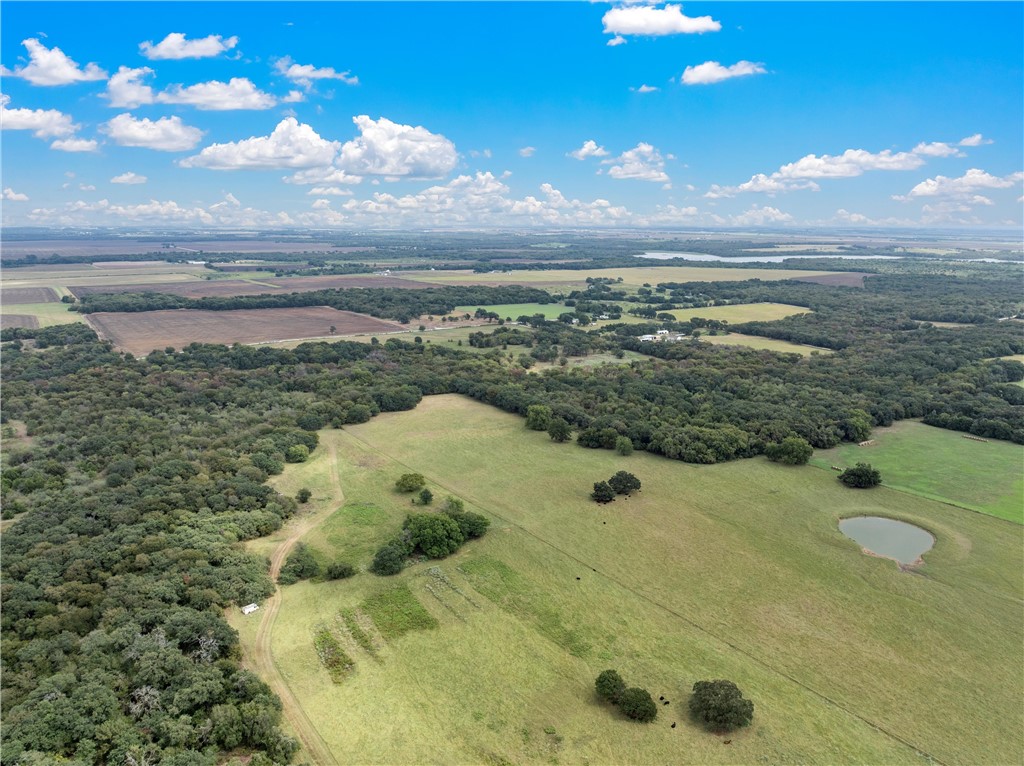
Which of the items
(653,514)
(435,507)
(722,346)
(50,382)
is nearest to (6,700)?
(435,507)

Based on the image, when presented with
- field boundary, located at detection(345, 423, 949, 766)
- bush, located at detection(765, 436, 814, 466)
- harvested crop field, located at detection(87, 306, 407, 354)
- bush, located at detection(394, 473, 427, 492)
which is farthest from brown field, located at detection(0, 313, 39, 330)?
bush, located at detection(765, 436, 814, 466)

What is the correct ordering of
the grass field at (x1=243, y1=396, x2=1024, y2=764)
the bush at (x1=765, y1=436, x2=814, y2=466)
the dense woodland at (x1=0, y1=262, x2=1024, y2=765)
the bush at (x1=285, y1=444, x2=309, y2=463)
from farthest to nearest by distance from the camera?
the bush at (x1=285, y1=444, x2=309, y2=463) < the bush at (x1=765, y1=436, x2=814, y2=466) < the dense woodland at (x1=0, y1=262, x2=1024, y2=765) < the grass field at (x1=243, y1=396, x2=1024, y2=764)

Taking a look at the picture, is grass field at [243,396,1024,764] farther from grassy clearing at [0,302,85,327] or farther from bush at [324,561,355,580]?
grassy clearing at [0,302,85,327]

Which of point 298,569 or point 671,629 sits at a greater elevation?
point 298,569

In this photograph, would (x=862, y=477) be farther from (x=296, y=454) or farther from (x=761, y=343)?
(x=761, y=343)

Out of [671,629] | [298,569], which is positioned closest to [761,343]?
[671,629]

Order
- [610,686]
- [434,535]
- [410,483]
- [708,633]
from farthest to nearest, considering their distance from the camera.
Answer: [410,483], [434,535], [708,633], [610,686]

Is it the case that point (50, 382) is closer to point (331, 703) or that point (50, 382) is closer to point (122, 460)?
point (122, 460)
